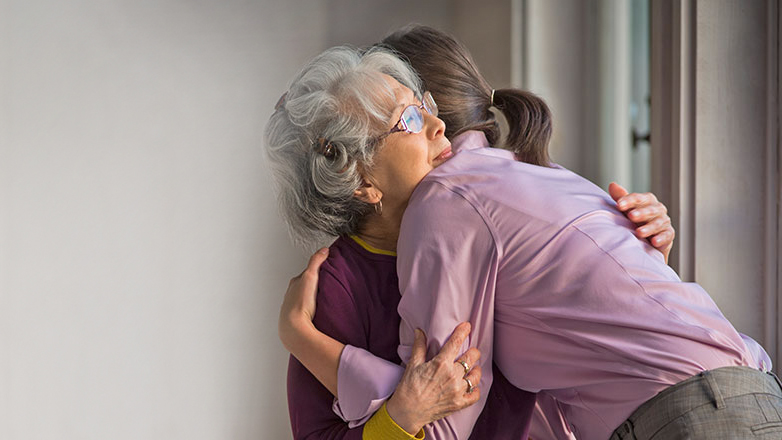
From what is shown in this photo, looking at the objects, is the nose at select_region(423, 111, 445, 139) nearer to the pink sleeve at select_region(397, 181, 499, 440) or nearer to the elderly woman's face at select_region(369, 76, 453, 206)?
the elderly woman's face at select_region(369, 76, 453, 206)

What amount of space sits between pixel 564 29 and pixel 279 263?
3.76ft

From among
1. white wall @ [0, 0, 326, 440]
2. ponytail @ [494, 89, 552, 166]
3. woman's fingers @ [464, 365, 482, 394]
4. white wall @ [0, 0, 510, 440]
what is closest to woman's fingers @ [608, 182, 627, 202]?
ponytail @ [494, 89, 552, 166]

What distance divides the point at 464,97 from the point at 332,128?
27 centimetres

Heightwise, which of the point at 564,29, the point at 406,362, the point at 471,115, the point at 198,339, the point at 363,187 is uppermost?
the point at 564,29

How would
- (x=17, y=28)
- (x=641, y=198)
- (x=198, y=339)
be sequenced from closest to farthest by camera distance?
(x=641, y=198) < (x=17, y=28) < (x=198, y=339)

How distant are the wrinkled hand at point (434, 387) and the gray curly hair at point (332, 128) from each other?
32cm

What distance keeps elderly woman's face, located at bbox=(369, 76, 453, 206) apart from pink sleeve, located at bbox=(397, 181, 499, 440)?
0.10 meters

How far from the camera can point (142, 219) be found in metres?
2.31

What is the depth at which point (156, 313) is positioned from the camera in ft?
7.68

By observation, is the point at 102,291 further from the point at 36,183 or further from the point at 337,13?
the point at 337,13

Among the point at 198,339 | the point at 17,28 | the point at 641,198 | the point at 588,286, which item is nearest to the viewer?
the point at 588,286

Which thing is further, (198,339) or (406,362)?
(198,339)

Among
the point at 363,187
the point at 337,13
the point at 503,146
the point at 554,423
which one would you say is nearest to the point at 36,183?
the point at 337,13

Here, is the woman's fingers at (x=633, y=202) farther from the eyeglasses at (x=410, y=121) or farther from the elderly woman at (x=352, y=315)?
the eyeglasses at (x=410, y=121)
